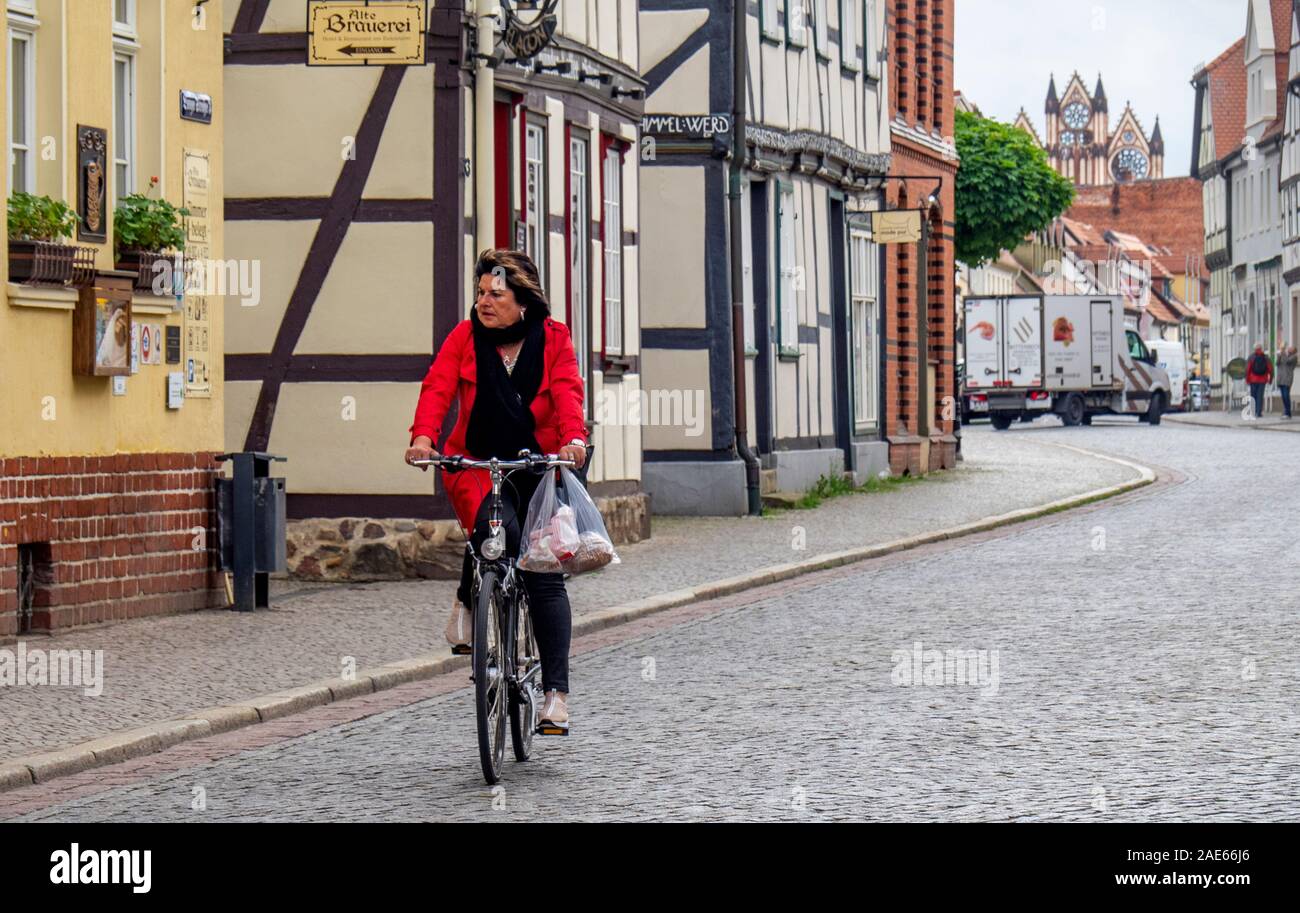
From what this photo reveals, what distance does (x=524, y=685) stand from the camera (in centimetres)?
919

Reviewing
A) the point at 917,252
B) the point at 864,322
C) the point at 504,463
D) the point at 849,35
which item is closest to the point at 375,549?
the point at 504,463

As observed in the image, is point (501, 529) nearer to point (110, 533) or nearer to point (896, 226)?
point (110, 533)

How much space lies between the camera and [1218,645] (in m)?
12.8

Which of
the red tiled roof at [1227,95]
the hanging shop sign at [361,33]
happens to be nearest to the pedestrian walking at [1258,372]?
the red tiled roof at [1227,95]

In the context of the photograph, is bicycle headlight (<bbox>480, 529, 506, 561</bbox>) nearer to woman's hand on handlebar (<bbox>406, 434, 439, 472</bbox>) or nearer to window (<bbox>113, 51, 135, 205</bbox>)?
woman's hand on handlebar (<bbox>406, 434, 439, 472</bbox>)

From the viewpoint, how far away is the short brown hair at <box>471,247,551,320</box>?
920 cm

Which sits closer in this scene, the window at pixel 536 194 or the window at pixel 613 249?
the window at pixel 536 194

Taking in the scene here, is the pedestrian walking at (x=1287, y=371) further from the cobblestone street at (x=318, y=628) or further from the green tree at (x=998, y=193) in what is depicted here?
the cobblestone street at (x=318, y=628)

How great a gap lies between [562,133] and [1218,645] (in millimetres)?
8641

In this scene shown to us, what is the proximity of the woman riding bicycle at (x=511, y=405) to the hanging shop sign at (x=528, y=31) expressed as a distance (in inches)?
338

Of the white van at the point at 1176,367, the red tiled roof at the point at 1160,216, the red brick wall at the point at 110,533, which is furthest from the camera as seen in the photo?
the red tiled roof at the point at 1160,216

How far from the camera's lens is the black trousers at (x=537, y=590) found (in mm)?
9133

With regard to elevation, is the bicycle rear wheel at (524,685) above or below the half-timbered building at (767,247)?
below
